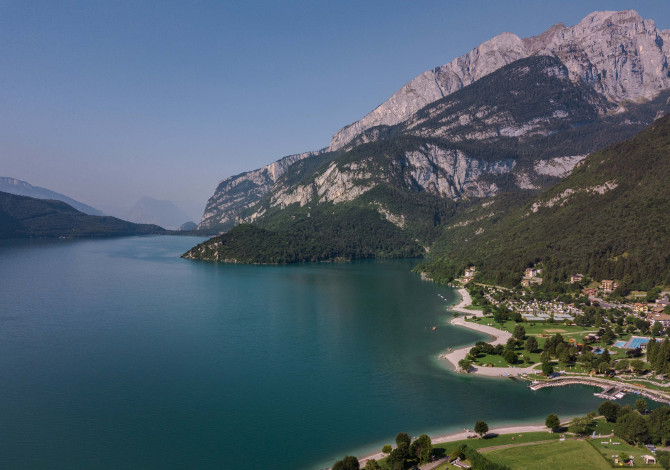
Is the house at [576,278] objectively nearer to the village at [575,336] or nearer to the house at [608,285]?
the village at [575,336]

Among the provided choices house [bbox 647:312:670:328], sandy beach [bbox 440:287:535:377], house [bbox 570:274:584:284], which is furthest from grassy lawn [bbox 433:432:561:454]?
house [bbox 570:274:584:284]

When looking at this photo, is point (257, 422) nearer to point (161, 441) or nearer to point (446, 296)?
point (161, 441)

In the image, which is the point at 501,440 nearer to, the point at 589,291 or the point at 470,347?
the point at 470,347

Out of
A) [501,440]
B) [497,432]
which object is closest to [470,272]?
[497,432]

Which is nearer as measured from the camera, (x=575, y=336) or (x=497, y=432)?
(x=497, y=432)

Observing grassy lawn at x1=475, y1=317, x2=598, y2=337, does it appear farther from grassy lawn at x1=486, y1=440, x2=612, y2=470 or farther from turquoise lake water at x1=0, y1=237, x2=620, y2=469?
grassy lawn at x1=486, y1=440, x2=612, y2=470

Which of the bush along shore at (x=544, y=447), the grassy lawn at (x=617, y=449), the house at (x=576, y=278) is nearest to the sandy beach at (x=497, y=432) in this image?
the bush along shore at (x=544, y=447)

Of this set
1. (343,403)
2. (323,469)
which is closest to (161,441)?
(323,469)
